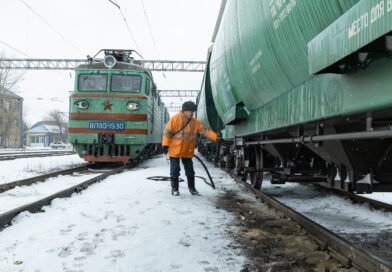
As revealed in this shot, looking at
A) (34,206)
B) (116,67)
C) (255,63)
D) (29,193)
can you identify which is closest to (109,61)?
(116,67)

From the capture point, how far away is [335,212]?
5.36m

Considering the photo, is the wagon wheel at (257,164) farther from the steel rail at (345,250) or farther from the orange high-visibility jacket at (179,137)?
the steel rail at (345,250)

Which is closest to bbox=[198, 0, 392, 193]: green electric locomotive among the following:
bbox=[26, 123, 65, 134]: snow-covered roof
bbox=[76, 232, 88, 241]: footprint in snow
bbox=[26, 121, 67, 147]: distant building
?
bbox=[76, 232, 88, 241]: footprint in snow

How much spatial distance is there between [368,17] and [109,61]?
10905mm

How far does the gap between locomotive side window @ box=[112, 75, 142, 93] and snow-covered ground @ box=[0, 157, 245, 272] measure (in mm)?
6653

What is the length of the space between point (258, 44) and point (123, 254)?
2804 mm

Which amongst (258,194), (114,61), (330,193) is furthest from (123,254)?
(114,61)

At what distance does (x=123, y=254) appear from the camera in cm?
312

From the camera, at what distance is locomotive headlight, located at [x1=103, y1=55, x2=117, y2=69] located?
12.0 m

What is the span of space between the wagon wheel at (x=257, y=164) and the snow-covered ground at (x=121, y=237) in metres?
1.46

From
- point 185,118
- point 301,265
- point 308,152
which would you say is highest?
point 185,118

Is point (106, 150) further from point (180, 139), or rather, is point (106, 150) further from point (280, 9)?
point (280, 9)

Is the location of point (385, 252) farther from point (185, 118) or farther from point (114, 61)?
point (114, 61)

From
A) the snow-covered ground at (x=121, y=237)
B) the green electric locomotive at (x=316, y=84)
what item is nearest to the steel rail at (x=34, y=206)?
the snow-covered ground at (x=121, y=237)
